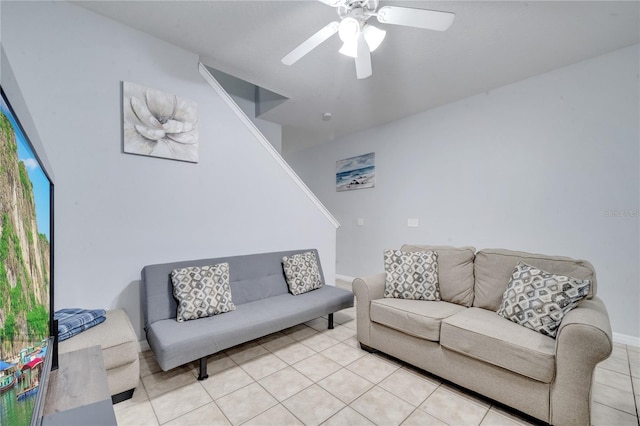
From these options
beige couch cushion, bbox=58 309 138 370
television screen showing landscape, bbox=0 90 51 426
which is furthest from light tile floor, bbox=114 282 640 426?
television screen showing landscape, bbox=0 90 51 426

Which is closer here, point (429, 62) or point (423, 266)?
point (423, 266)

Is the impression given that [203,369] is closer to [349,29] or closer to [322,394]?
[322,394]

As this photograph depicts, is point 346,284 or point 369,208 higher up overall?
point 369,208

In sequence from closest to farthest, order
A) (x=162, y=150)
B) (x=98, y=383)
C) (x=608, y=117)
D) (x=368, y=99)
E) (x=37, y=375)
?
1. (x=37, y=375)
2. (x=98, y=383)
3. (x=162, y=150)
4. (x=608, y=117)
5. (x=368, y=99)

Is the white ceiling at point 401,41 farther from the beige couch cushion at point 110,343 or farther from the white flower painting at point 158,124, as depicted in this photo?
the beige couch cushion at point 110,343

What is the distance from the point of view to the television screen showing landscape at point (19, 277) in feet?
1.65

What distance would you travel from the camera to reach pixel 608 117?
2506 millimetres

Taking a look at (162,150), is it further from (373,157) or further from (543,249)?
(543,249)

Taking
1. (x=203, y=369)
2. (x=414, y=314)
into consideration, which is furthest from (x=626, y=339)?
(x=203, y=369)

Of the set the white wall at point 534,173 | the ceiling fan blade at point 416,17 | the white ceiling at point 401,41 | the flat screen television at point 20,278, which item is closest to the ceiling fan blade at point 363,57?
the ceiling fan blade at point 416,17

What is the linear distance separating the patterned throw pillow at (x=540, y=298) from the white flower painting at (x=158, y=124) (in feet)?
8.99

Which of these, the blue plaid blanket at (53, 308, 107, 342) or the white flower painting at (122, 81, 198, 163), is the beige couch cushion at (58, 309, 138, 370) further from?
the white flower painting at (122, 81, 198, 163)

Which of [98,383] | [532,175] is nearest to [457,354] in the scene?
[98,383]

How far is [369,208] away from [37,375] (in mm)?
4146
